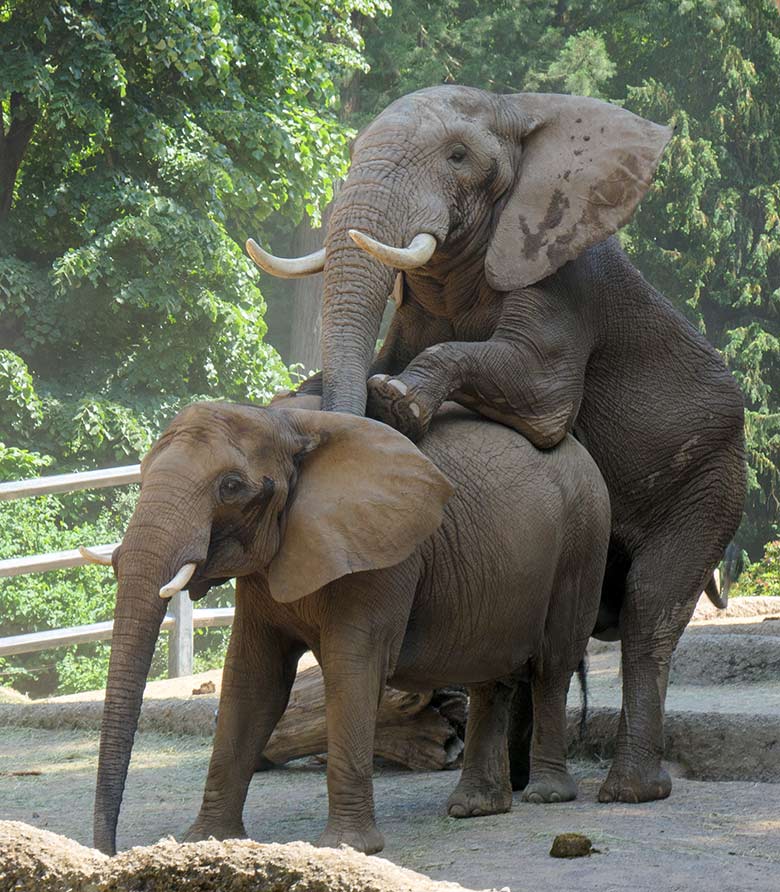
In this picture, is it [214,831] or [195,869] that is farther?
[214,831]

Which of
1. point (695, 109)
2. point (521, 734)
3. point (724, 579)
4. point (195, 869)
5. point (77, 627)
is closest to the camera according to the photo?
point (195, 869)

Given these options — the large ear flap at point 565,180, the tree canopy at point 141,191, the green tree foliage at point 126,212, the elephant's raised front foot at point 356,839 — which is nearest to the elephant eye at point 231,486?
the elephant's raised front foot at point 356,839

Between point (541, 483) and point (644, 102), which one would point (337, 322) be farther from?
point (644, 102)

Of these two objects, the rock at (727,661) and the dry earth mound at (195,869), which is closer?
the dry earth mound at (195,869)

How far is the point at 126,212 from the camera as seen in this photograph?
61.3 ft

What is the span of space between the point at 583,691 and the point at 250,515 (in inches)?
84.8

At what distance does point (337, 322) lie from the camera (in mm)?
5504

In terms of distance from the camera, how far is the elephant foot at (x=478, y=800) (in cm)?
577

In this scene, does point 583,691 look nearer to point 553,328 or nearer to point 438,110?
point 553,328

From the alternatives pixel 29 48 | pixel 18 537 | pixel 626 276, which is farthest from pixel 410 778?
pixel 29 48

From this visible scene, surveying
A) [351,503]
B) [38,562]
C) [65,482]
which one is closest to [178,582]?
[351,503]

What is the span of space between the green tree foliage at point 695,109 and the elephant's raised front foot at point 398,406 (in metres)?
21.4

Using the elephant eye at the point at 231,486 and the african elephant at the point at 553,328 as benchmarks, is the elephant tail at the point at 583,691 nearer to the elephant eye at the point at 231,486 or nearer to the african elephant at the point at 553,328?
the african elephant at the point at 553,328

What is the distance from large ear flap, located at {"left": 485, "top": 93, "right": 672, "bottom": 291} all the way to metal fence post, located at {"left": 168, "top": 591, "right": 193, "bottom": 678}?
194 inches
